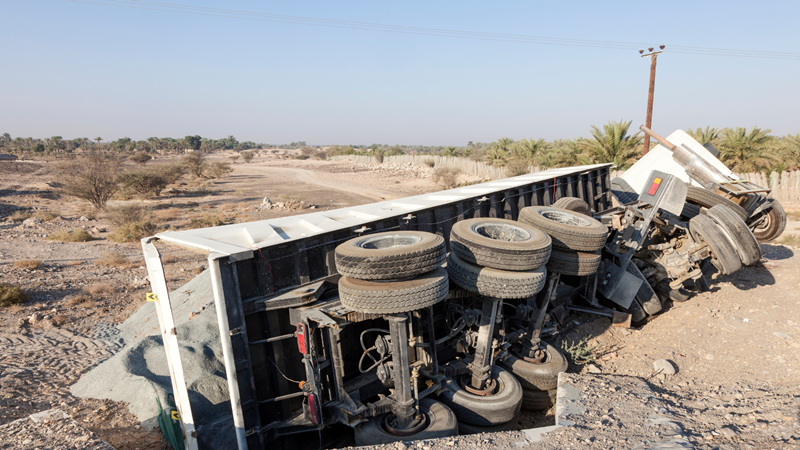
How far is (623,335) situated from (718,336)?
1.31m

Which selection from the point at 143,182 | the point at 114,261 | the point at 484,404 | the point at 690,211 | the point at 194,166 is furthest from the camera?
the point at 194,166

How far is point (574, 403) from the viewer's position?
385 centimetres

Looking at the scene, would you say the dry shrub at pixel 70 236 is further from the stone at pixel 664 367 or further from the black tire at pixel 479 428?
the stone at pixel 664 367

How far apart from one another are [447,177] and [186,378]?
26664 millimetres

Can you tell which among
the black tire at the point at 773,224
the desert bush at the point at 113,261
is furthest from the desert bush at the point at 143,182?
the black tire at the point at 773,224

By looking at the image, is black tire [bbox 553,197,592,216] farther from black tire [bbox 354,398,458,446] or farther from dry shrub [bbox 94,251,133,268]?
dry shrub [bbox 94,251,133,268]

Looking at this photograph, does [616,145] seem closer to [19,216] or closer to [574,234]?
[574,234]

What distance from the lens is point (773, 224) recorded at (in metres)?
8.44

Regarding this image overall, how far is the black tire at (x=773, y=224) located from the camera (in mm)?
8336

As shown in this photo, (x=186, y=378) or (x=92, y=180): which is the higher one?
(x=92, y=180)

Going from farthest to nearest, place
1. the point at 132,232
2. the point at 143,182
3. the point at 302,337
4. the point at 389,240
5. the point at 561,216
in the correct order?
the point at 143,182 → the point at 132,232 → the point at 561,216 → the point at 389,240 → the point at 302,337

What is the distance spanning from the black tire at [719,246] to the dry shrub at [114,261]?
13610 mm

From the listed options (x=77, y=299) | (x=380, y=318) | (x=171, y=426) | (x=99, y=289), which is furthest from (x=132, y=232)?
(x=380, y=318)

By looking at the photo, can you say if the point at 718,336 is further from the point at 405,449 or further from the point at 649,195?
the point at 405,449
